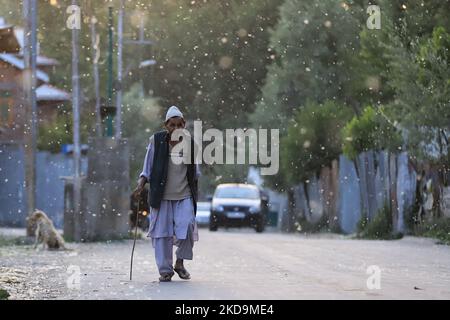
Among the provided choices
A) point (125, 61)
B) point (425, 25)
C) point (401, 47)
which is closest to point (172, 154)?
point (401, 47)

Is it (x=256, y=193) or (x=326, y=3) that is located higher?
(x=326, y=3)

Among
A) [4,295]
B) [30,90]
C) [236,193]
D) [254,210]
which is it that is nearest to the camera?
[4,295]

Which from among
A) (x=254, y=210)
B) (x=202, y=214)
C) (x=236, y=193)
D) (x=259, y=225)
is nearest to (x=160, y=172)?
(x=254, y=210)

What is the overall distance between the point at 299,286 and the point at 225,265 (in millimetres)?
4625

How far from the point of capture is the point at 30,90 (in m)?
27.0

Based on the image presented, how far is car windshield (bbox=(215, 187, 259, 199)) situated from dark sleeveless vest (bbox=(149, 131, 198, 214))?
3051 cm

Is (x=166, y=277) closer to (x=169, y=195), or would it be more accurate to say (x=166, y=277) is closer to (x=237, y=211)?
(x=169, y=195)

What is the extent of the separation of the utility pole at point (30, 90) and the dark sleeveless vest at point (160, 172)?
519 inches

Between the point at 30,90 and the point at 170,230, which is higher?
the point at 30,90

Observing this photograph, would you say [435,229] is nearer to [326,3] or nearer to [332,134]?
[332,134]

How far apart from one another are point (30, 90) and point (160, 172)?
13604mm

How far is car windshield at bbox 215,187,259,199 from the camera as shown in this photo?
4472 cm

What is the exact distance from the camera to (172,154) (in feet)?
46.2

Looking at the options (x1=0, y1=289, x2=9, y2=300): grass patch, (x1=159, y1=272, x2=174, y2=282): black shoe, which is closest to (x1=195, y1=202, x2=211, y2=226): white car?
(x1=159, y1=272, x2=174, y2=282): black shoe
